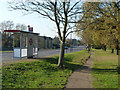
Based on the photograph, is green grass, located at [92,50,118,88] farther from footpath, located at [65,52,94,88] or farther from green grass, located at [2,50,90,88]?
green grass, located at [2,50,90,88]

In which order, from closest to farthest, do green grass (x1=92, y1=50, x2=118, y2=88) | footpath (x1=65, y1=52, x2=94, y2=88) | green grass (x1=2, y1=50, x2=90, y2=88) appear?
green grass (x1=2, y1=50, x2=90, y2=88) < footpath (x1=65, y1=52, x2=94, y2=88) < green grass (x1=92, y1=50, x2=118, y2=88)

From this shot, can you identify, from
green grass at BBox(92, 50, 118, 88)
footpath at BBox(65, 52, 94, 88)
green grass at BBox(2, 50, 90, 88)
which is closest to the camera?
green grass at BBox(2, 50, 90, 88)

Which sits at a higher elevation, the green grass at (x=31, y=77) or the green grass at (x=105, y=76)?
the green grass at (x=31, y=77)

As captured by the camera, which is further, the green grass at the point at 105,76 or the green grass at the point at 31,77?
the green grass at the point at 105,76

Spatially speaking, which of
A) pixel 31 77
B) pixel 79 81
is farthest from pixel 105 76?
pixel 31 77

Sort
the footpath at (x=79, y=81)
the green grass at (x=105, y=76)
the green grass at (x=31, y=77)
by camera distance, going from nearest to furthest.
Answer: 1. the green grass at (x=31, y=77)
2. the footpath at (x=79, y=81)
3. the green grass at (x=105, y=76)

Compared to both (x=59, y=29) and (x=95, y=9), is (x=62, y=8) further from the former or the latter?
(x=95, y=9)

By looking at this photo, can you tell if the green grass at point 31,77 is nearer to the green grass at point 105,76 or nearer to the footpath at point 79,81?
the footpath at point 79,81

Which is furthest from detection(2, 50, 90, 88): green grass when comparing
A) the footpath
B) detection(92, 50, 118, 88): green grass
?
detection(92, 50, 118, 88): green grass

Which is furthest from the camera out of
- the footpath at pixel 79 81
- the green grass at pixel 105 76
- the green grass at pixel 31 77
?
the green grass at pixel 105 76

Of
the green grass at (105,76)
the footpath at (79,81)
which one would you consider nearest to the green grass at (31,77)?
the footpath at (79,81)

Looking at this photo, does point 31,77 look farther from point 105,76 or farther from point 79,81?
point 105,76

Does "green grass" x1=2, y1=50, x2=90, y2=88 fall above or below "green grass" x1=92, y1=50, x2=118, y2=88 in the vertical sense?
above

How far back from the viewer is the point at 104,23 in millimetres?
13375
